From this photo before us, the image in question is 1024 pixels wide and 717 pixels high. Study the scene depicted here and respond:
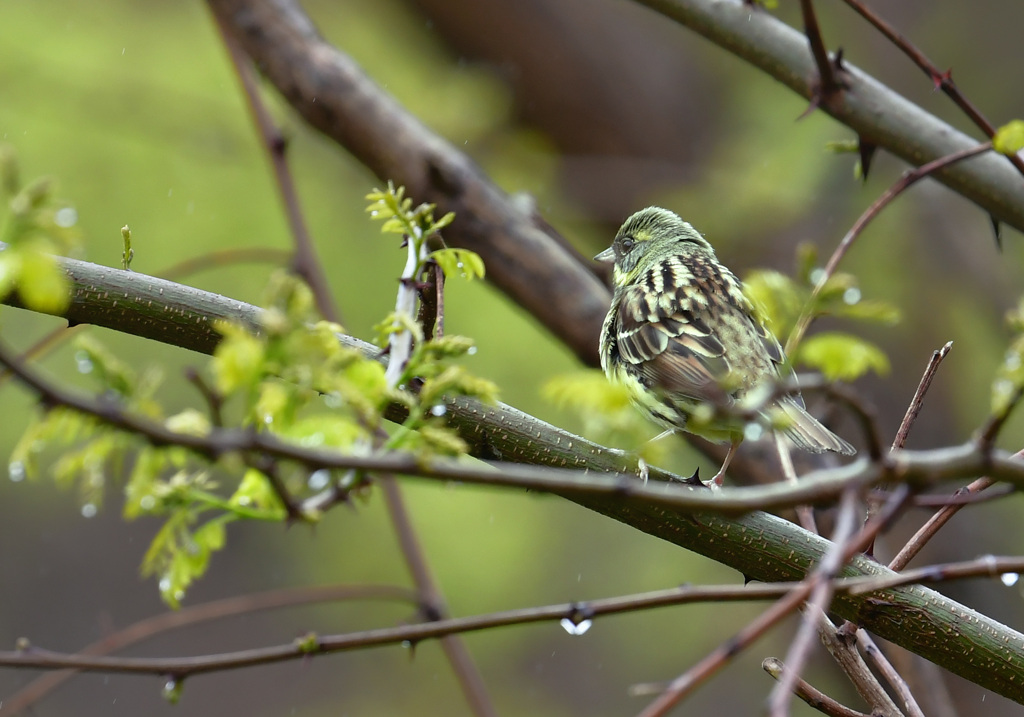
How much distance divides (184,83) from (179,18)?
104 centimetres

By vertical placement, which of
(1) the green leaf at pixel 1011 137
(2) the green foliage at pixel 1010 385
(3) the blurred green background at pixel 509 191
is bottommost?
(2) the green foliage at pixel 1010 385

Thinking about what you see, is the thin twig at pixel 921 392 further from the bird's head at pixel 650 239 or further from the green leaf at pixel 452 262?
the bird's head at pixel 650 239

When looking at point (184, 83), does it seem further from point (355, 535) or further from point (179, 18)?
point (355, 535)

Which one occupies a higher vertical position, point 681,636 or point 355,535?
point 681,636

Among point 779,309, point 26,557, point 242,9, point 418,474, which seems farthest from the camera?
point 26,557

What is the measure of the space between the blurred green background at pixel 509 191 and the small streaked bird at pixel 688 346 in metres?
1.79

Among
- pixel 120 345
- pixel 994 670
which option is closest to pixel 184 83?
pixel 120 345

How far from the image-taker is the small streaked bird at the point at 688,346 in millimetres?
3105

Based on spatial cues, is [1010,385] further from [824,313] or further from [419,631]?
[419,631]

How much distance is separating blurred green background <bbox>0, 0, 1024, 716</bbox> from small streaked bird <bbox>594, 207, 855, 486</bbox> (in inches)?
70.6

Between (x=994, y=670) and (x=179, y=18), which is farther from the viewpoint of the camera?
(x=179, y=18)

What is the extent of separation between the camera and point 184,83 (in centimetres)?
909

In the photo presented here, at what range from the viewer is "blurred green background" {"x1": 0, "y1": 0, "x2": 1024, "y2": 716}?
22.5ft

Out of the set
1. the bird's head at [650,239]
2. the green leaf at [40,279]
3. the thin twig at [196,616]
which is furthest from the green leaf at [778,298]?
the bird's head at [650,239]
